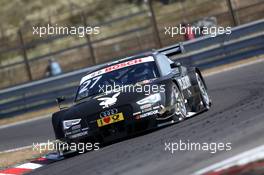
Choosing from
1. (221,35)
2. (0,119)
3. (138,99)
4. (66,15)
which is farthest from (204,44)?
(66,15)

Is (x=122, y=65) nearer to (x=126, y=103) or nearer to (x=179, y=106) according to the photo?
(x=179, y=106)

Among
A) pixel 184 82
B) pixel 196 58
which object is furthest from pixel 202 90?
pixel 196 58

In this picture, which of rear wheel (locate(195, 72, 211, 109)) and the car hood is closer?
the car hood

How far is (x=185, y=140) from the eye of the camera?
930 centimetres

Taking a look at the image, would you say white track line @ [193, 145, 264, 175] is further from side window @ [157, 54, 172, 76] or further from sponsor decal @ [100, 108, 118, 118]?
side window @ [157, 54, 172, 76]

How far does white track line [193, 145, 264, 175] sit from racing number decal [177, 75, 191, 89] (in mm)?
4484

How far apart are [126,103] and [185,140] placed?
1.61m

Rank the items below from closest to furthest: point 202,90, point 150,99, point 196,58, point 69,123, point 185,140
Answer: point 185,140
point 150,99
point 69,123
point 202,90
point 196,58

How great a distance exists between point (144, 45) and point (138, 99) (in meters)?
12.4

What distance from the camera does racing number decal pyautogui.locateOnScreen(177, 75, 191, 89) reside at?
468 inches

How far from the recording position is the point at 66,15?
3553cm

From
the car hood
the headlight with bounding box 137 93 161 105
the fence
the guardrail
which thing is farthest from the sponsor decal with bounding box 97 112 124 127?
the fence

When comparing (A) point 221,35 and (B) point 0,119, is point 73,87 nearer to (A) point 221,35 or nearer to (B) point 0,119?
(B) point 0,119

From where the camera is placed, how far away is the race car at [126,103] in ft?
35.0
